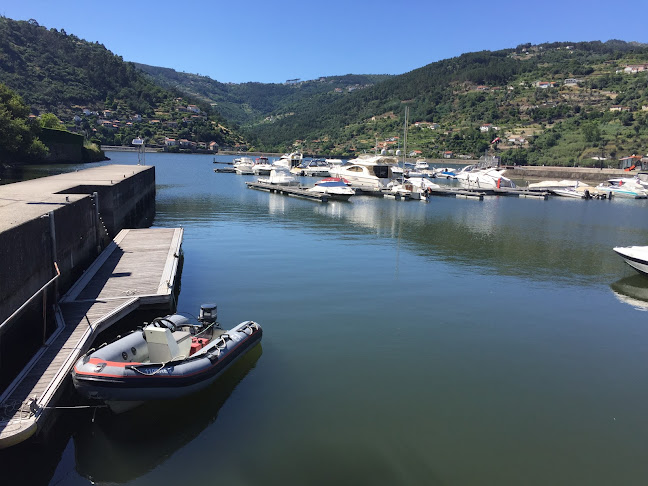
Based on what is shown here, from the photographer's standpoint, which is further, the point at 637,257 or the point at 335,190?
the point at 335,190

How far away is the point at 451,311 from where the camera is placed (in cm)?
1434

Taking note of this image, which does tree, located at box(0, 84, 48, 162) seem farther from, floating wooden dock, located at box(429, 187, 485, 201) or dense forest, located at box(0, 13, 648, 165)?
dense forest, located at box(0, 13, 648, 165)

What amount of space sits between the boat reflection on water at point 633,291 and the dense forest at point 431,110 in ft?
282

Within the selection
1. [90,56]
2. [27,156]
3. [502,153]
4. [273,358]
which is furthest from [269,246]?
[90,56]

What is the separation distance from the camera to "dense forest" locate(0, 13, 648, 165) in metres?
113

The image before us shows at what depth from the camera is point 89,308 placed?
10.8m

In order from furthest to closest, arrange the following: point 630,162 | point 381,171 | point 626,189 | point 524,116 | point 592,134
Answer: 1. point 524,116
2. point 592,134
3. point 630,162
4. point 626,189
5. point 381,171

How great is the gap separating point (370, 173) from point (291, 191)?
10.3 meters

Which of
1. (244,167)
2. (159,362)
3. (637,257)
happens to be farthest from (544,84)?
(159,362)

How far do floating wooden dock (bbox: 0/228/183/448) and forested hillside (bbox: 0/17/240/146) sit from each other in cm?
13146

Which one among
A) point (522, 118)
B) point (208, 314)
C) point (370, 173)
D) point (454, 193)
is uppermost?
point (522, 118)

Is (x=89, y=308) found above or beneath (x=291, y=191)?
beneath

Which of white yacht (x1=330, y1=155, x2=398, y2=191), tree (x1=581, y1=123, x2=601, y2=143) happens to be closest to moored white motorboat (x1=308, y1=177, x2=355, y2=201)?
white yacht (x1=330, y1=155, x2=398, y2=191)

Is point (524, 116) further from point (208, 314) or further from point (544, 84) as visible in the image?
point (208, 314)
